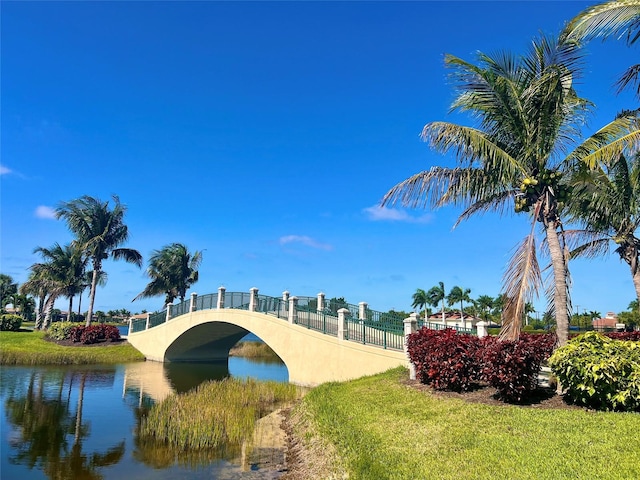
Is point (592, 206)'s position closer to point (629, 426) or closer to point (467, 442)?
point (629, 426)

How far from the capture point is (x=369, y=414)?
9.81 metres

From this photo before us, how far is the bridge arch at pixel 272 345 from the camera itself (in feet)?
54.1

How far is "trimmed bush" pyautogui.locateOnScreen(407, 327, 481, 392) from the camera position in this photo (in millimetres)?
10633

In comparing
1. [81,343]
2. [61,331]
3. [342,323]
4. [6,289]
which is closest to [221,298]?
[342,323]

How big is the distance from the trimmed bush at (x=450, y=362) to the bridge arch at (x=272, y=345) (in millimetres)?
3418

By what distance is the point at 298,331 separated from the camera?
19.9 metres

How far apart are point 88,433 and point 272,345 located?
10388 mm

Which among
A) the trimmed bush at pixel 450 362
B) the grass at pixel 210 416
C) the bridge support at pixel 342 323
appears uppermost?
the bridge support at pixel 342 323

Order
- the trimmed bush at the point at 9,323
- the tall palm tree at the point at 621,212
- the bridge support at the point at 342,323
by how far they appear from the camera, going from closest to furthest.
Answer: the tall palm tree at the point at 621,212 < the bridge support at the point at 342,323 < the trimmed bush at the point at 9,323

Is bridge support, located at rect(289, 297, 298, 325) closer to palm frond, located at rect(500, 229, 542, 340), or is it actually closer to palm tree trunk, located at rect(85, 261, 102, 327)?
palm frond, located at rect(500, 229, 542, 340)

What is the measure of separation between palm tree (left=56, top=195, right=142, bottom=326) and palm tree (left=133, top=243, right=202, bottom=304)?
3652 millimetres

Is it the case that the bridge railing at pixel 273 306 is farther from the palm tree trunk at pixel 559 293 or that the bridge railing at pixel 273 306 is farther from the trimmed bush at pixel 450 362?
the palm tree trunk at pixel 559 293

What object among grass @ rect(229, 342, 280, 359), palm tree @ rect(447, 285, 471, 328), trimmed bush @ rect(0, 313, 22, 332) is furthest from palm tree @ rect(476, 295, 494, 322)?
trimmed bush @ rect(0, 313, 22, 332)

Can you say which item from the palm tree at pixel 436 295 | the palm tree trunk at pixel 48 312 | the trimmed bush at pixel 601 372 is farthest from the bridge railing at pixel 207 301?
the palm tree at pixel 436 295
